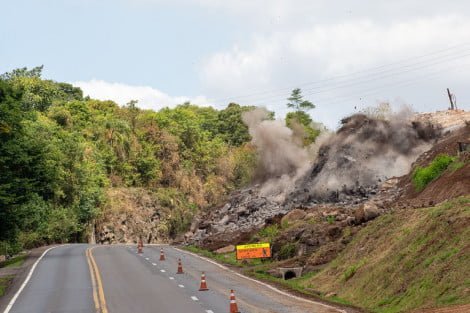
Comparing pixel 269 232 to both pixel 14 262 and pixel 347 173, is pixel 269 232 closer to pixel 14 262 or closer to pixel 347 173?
pixel 347 173

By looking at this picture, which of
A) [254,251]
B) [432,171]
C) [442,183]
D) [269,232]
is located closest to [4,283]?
[254,251]

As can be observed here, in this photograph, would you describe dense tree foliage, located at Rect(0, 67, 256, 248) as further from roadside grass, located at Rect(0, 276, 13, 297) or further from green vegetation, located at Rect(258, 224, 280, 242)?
green vegetation, located at Rect(258, 224, 280, 242)

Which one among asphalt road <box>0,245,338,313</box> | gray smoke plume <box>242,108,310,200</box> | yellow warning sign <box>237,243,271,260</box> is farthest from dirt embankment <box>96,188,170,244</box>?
yellow warning sign <box>237,243,271,260</box>

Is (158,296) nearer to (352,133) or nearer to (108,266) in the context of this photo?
(108,266)

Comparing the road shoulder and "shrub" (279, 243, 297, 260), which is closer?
the road shoulder

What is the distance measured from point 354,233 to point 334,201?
2162 centimetres

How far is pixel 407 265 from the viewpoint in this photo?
2541cm

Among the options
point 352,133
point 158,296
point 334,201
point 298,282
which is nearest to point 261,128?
point 352,133

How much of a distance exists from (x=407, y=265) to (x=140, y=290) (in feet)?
38.8

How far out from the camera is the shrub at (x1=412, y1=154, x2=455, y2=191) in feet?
151

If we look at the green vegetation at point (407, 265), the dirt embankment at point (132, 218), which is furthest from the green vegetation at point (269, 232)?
the dirt embankment at point (132, 218)

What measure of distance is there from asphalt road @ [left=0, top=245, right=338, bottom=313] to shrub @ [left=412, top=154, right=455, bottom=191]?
14.6 meters

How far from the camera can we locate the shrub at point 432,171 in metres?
46.0

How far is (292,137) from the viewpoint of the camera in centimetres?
7556
